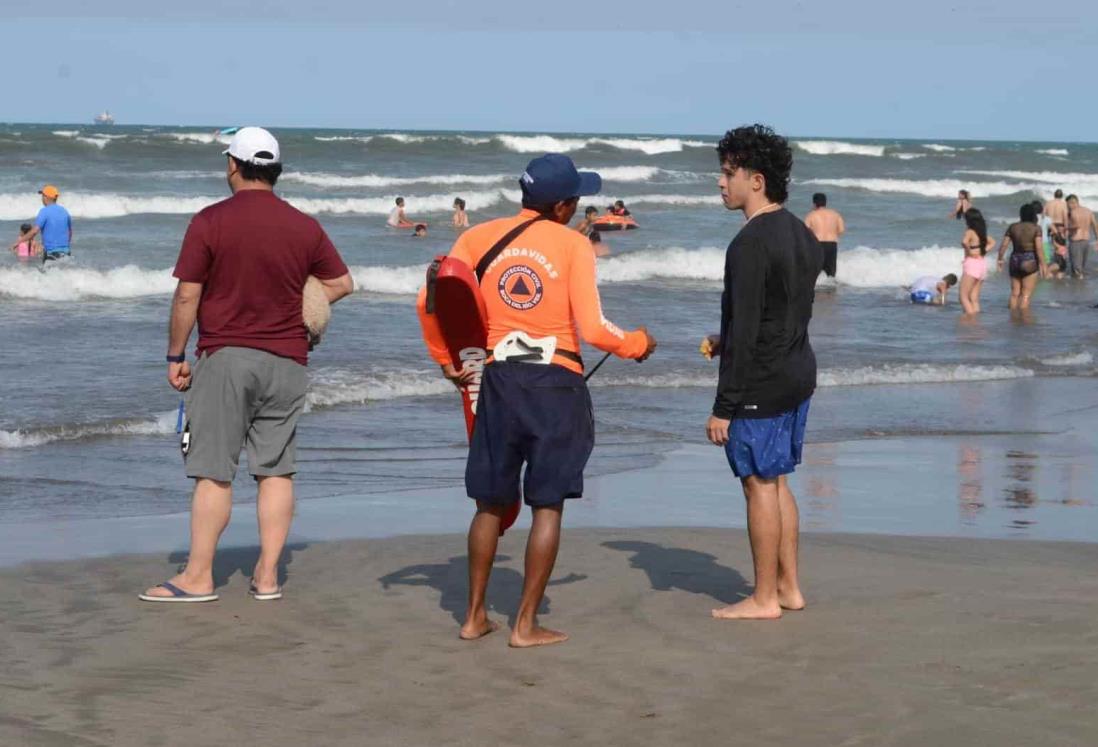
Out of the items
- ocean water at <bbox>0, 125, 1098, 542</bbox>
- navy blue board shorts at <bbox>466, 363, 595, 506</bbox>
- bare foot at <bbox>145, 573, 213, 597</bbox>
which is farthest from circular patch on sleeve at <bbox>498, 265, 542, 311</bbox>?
ocean water at <bbox>0, 125, 1098, 542</bbox>

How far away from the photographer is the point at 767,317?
520cm

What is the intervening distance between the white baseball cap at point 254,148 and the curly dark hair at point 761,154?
5.23 ft

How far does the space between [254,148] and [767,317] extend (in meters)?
1.89

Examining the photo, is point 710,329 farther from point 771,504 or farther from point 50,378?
point 771,504

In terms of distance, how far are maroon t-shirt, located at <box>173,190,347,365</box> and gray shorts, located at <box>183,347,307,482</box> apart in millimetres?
57

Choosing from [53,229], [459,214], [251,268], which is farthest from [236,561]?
[459,214]

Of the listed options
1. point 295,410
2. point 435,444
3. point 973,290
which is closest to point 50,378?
point 435,444

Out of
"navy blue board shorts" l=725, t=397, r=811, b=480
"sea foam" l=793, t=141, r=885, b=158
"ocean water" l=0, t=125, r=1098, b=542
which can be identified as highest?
"sea foam" l=793, t=141, r=885, b=158

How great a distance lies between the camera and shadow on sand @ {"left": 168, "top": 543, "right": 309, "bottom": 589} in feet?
20.7

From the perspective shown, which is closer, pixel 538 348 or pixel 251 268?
pixel 538 348

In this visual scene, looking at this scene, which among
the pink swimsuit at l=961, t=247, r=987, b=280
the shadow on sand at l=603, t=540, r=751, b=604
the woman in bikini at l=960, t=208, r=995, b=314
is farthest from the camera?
the pink swimsuit at l=961, t=247, r=987, b=280

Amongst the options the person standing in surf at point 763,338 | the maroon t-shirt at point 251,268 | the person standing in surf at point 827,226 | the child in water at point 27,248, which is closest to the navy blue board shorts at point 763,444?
the person standing in surf at point 763,338

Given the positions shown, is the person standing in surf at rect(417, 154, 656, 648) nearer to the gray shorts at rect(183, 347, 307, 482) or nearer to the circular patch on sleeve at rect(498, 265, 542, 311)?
the circular patch on sleeve at rect(498, 265, 542, 311)

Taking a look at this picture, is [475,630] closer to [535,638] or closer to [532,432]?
[535,638]
